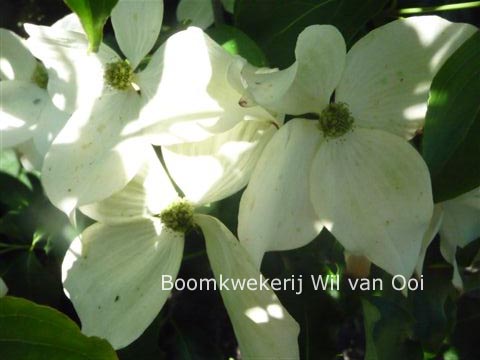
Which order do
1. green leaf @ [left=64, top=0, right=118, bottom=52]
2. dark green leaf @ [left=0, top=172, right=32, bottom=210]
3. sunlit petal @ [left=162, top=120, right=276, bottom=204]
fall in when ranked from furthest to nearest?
dark green leaf @ [left=0, top=172, right=32, bottom=210]
sunlit petal @ [left=162, top=120, right=276, bottom=204]
green leaf @ [left=64, top=0, right=118, bottom=52]

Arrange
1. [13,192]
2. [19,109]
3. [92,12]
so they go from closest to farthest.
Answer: [92,12], [19,109], [13,192]

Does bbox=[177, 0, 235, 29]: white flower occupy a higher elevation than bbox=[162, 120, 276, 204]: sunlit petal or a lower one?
higher

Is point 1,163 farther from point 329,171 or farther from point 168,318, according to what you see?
point 329,171

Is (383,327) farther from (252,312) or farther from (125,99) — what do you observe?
(125,99)

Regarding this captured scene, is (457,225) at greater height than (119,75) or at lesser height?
lesser

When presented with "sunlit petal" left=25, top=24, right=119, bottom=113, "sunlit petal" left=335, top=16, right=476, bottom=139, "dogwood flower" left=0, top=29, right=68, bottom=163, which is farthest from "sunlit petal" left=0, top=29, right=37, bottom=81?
"sunlit petal" left=335, top=16, right=476, bottom=139

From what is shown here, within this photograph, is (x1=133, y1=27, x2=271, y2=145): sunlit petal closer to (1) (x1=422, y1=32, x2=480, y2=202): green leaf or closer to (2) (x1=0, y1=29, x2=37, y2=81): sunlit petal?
(1) (x1=422, y1=32, x2=480, y2=202): green leaf

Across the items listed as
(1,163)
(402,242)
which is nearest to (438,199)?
(402,242)

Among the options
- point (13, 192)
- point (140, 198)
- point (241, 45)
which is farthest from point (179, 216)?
point (13, 192)
